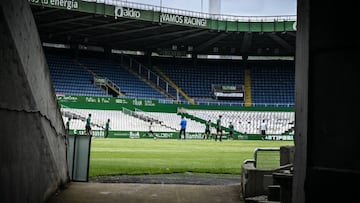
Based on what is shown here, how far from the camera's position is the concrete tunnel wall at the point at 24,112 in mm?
3822

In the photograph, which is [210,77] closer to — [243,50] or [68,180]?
[243,50]

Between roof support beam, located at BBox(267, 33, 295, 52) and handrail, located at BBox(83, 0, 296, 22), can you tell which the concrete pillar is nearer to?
handrail, located at BBox(83, 0, 296, 22)

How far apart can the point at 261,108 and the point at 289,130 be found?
4.29 meters

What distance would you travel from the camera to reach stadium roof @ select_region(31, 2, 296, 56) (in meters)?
41.0

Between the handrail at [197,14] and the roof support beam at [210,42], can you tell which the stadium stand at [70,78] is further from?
the roof support beam at [210,42]

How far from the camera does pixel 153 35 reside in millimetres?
46594

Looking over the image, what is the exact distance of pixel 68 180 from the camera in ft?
25.5

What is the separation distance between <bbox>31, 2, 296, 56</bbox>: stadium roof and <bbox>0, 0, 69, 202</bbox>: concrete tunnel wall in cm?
3350

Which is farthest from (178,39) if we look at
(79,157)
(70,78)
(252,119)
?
(79,157)

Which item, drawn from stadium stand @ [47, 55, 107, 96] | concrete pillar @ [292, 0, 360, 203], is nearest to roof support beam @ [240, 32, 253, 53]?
stadium stand @ [47, 55, 107, 96]

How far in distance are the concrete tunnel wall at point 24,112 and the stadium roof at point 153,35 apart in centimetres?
3350

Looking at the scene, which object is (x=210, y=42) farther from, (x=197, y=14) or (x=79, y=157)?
(x=79, y=157)

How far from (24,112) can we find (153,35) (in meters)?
42.7

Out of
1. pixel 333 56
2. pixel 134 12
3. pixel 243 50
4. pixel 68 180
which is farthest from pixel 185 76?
pixel 333 56
